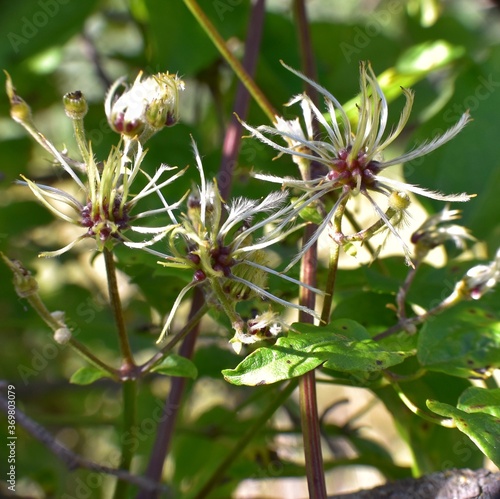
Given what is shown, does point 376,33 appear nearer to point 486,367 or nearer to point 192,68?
point 192,68

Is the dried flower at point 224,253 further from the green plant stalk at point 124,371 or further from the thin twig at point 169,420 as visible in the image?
the thin twig at point 169,420

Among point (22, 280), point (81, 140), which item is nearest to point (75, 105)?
point (81, 140)

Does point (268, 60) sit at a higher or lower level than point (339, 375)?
higher

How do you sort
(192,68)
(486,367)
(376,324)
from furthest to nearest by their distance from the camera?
(192,68)
(376,324)
(486,367)

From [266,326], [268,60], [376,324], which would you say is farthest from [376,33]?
[266,326]

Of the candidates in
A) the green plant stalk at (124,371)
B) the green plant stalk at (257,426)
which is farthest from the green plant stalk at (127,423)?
the green plant stalk at (257,426)

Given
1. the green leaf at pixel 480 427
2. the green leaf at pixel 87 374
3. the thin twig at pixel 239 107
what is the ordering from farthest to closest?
the thin twig at pixel 239 107, the green leaf at pixel 87 374, the green leaf at pixel 480 427
